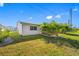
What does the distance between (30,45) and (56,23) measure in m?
0.53

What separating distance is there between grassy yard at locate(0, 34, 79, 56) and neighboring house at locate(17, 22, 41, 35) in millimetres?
75

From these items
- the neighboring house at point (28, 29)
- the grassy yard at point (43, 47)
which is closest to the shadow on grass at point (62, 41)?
the grassy yard at point (43, 47)

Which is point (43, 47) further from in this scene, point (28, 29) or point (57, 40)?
point (28, 29)

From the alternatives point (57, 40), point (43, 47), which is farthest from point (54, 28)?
point (43, 47)

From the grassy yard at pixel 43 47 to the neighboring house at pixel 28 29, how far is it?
75 millimetres

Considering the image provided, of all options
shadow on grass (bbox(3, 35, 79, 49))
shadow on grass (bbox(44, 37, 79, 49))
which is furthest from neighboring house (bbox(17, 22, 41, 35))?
shadow on grass (bbox(44, 37, 79, 49))

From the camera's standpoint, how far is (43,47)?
5.25 metres

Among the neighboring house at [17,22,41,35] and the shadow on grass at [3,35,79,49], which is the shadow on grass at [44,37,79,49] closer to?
the shadow on grass at [3,35,79,49]

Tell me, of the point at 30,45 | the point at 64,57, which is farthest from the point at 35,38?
the point at 64,57

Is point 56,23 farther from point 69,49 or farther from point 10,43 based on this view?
point 10,43

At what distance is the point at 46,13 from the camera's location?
17.3 ft

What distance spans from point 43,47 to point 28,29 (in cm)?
37

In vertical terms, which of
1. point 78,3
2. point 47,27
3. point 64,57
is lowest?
point 64,57

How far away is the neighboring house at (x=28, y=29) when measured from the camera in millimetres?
5280
